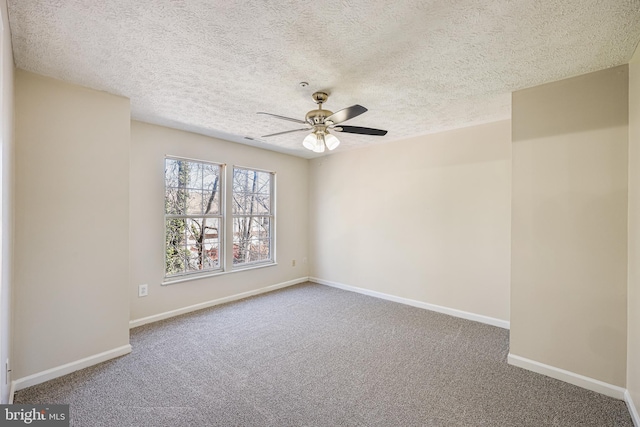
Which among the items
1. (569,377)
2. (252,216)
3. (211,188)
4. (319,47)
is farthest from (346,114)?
(252,216)

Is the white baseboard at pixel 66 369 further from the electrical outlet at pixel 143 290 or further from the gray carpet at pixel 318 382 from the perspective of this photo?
the electrical outlet at pixel 143 290

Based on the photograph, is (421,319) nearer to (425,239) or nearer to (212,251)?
(425,239)

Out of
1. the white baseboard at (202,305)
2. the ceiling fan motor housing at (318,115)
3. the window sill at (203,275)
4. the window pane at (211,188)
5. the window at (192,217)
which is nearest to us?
the ceiling fan motor housing at (318,115)

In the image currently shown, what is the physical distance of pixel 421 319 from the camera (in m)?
3.58

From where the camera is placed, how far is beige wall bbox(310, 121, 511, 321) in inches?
134

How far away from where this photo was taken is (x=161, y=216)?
3.59 metres

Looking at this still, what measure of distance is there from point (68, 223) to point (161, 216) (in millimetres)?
1244

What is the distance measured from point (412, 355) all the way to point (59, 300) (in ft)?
10.4

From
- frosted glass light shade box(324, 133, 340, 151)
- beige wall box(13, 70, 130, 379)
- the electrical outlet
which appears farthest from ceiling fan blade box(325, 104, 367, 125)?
the electrical outlet

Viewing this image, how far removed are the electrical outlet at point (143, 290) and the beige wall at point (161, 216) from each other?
35 millimetres

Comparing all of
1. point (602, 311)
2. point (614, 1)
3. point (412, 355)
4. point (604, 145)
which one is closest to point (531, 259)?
point (602, 311)

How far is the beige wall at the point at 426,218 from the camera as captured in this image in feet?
11.2

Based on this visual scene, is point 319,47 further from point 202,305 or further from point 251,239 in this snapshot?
point 202,305

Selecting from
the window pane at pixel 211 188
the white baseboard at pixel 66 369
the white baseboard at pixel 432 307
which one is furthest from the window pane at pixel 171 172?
the white baseboard at pixel 432 307
